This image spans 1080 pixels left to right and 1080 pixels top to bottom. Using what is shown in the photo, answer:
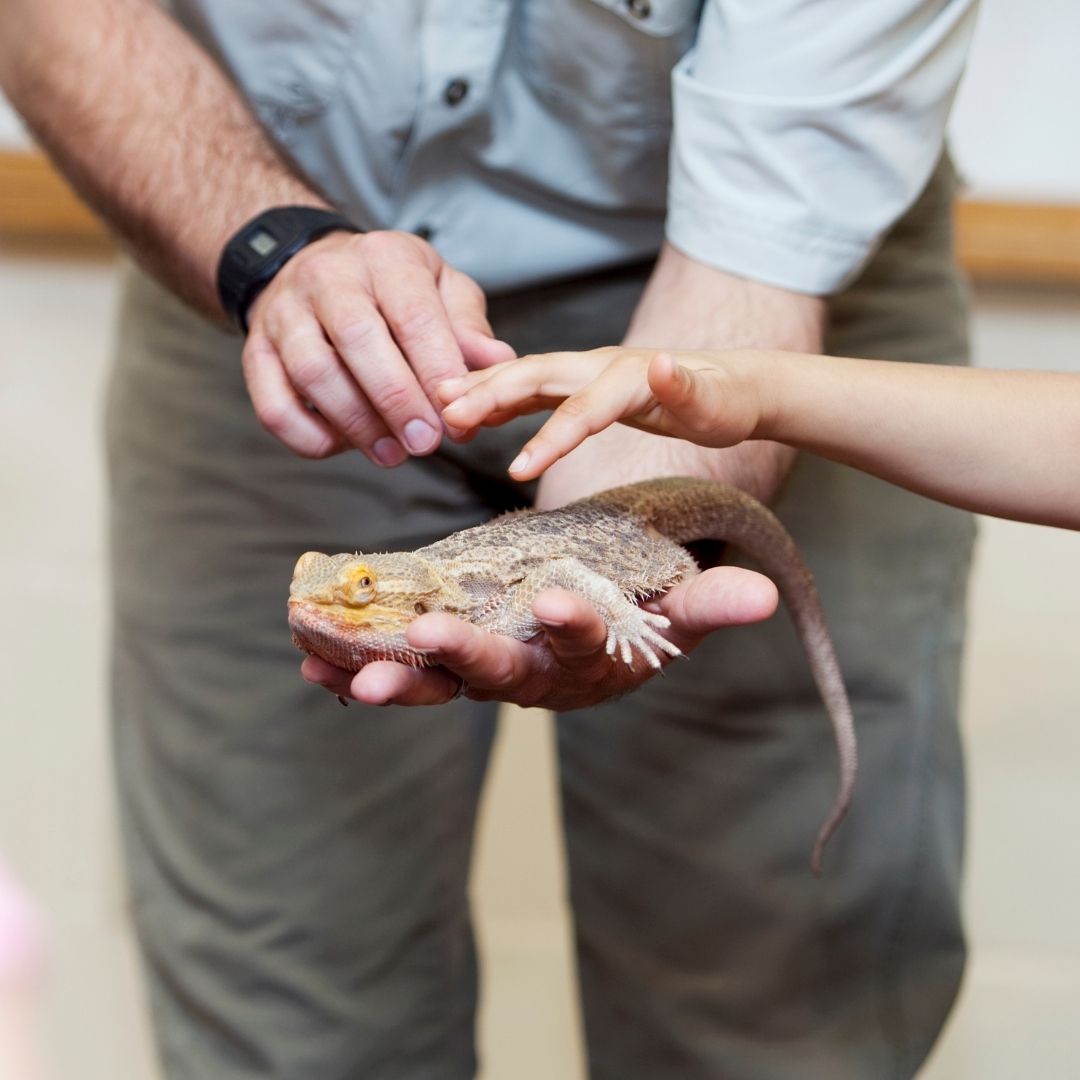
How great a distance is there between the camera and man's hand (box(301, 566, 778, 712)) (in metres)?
0.83

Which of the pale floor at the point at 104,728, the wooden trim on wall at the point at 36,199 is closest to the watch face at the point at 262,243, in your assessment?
the wooden trim on wall at the point at 36,199

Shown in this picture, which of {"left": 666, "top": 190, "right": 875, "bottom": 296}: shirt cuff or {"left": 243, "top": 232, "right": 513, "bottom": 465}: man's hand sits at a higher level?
{"left": 243, "top": 232, "right": 513, "bottom": 465}: man's hand

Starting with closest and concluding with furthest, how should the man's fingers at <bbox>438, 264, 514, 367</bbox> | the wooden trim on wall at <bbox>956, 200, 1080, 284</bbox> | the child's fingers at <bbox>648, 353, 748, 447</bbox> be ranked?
1. the child's fingers at <bbox>648, 353, 748, 447</bbox>
2. the man's fingers at <bbox>438, 264, 514, 367</bbox>
3. the wooden trim on wall at <bbox>956, 200, 1080, 284</bbox>

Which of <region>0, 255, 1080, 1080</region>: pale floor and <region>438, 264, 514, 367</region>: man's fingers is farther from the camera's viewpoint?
<region>0, 255, 1080, 1080</region>: pale floor

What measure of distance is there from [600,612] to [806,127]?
0.51m

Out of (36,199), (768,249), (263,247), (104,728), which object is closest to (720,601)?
(768,249)

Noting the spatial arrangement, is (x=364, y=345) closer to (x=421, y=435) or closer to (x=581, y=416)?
(x=421, y=435)

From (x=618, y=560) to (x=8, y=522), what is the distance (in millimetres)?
1676

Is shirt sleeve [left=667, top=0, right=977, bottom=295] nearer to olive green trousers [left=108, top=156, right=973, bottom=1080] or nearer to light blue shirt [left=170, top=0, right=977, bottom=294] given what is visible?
light blue shirt [left=170, top=0, right=977, bottom=294]

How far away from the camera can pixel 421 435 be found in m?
1.03

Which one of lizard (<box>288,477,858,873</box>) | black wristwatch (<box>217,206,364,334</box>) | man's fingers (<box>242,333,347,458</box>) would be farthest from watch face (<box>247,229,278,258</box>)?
lizard (<box>288,477,858,873</box>)

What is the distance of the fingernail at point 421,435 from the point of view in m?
1.03

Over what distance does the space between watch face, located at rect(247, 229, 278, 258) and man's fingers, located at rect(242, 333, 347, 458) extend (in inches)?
4.2

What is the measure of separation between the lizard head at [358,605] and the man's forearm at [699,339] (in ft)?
1.01
